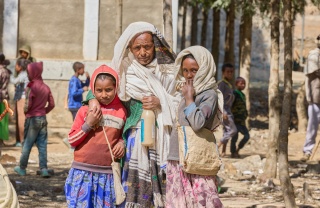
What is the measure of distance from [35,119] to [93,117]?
17.6 ft

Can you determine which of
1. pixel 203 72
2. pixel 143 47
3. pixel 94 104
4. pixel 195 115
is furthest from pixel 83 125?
pixel 203 72

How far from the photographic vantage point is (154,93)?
7.55 metres

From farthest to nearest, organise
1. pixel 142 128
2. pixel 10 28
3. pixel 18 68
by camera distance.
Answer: pixel 10 28 < pixel 18 68 < pixel 142 128

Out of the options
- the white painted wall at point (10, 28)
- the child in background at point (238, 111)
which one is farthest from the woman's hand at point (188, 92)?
the white painted wall at point (10, 28)

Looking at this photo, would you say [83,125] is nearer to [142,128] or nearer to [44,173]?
[142,128]

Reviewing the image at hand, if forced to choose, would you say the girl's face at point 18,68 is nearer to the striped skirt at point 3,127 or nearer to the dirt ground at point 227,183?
the striped skirt at point 3,127

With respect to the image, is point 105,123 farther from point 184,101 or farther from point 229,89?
point 229,89

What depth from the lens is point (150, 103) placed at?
7.49 meters

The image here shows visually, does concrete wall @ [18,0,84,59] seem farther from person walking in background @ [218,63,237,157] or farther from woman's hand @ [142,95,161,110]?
woman's hand @ [142,95,161,110]

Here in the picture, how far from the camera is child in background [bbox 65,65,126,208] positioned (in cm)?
730

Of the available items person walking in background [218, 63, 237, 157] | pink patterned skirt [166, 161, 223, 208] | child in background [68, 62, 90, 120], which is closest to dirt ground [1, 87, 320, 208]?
person walking in background [218, 63, 237, 157]

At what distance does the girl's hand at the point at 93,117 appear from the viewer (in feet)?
23.7

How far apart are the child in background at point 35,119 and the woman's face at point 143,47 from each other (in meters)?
5.01

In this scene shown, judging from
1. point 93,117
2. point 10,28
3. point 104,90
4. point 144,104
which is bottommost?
point 93,117
